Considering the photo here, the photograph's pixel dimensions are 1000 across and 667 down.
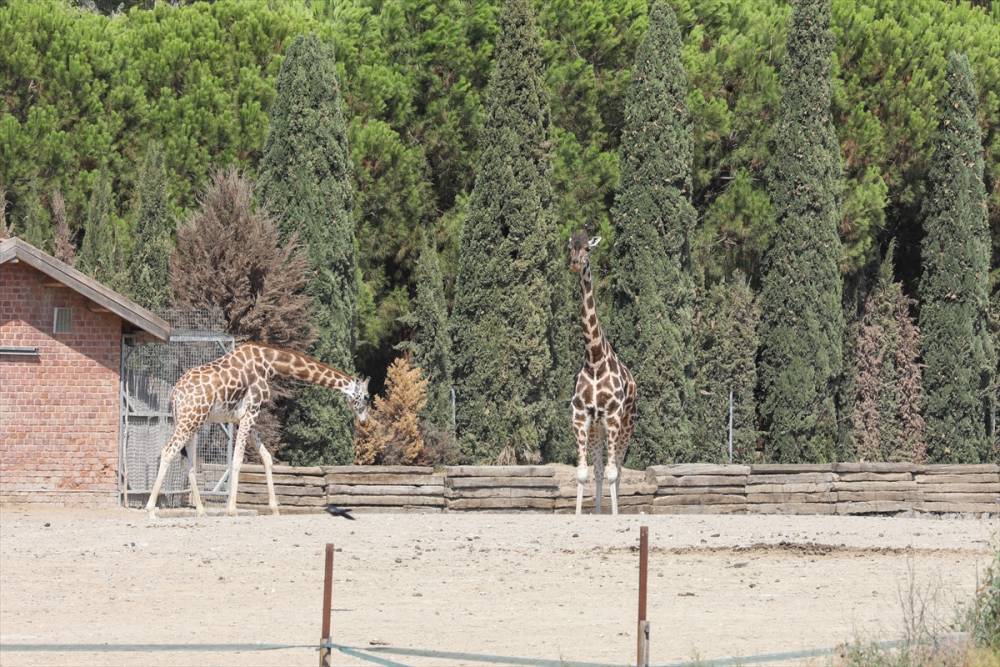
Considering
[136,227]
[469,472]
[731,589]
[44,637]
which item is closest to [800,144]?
[136,227]

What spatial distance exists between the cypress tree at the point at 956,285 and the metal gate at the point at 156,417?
76.4ft

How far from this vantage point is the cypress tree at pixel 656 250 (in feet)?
133

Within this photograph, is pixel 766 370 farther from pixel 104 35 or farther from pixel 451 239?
pixel 104 35

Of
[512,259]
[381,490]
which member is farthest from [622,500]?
[512,259]

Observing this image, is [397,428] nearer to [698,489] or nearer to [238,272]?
[238,272]

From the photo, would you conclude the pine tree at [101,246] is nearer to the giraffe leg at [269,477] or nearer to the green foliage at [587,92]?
the green foliage at [587,92]

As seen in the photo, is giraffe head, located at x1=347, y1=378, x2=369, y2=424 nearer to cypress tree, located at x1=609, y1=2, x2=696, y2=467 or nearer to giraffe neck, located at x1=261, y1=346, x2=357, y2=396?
giraffe neck, located at x1=261, y1=346, x2=357, y2=396

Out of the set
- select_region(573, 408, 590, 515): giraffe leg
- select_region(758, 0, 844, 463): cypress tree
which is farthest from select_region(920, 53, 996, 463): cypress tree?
select_region(573, 408, 590, 515): giraffe leg

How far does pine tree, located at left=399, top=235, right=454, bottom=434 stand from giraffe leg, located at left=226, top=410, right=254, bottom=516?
1441 cm

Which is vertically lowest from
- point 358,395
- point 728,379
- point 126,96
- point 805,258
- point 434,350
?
point 358,395

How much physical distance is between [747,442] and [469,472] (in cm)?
1926

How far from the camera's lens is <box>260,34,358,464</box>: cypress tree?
3581cm

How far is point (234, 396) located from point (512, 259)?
14815 millimetres

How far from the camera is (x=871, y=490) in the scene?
94.3 ft
